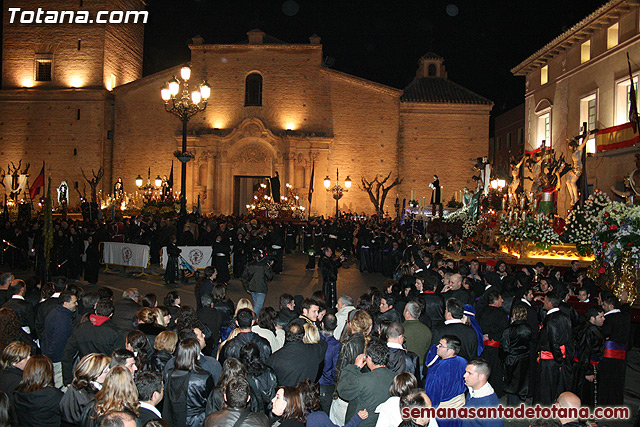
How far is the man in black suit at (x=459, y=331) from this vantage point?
634 centimetres

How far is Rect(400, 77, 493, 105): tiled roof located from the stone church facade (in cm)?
13

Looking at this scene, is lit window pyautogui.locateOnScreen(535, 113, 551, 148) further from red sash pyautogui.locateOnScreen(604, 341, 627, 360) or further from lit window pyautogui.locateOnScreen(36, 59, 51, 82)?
lit window pyautogui.locateOnScreen(36, 59, 51, 82)

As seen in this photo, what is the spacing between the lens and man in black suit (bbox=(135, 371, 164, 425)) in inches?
169

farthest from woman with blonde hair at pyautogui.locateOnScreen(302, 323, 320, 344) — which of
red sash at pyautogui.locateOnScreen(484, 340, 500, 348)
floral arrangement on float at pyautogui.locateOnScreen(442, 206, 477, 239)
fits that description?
floral arrangement on float at pyautogui.locateOnScreen(442, 206, 477, 239)

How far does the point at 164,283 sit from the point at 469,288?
9895 millimetres

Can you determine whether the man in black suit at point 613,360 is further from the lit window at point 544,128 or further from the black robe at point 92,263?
the lit window at point 544,128

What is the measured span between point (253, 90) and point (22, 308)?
3020 centimetres

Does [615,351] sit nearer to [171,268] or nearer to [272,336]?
[272,336]

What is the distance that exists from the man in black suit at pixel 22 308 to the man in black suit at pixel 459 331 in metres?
5.41

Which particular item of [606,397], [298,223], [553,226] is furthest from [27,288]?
[298,223]

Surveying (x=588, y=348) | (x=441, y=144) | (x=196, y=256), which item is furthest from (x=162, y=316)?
(x=441, y=144)

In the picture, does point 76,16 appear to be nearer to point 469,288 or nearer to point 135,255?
point 135,255

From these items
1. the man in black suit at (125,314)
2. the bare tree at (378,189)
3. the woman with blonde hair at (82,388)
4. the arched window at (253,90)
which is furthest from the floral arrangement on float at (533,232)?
the arched window at (253,90)

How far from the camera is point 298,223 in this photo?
25.9m
